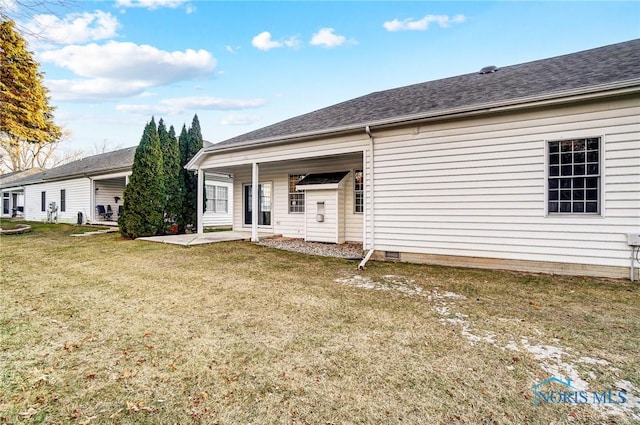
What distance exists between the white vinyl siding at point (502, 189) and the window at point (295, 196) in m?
4.34

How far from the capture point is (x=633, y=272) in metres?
5.09

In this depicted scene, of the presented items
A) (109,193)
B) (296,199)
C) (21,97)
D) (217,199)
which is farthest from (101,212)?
(296,199)

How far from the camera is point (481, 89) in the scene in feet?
23.5

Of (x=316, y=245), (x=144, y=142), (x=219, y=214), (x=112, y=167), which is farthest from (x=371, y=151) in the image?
(x=112, y=167)

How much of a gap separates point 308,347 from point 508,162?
5.45 m

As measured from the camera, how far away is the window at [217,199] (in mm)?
16766

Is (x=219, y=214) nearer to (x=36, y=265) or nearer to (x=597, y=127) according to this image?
(x=36, y=265)

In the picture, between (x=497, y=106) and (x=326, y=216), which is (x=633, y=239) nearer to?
(x=497, y=106)

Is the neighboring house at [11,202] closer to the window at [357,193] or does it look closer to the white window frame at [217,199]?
the white window frame at [217,199]

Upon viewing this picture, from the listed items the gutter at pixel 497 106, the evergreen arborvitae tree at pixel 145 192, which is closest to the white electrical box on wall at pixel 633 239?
the gutter at pixel 497 106

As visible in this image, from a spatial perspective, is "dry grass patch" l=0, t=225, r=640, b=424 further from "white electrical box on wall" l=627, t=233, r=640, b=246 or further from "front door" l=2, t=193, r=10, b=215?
"front door" l=2, t=193, r=10, b=215

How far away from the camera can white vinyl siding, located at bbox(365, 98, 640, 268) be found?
5176 mm

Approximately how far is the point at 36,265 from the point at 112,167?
1106cm

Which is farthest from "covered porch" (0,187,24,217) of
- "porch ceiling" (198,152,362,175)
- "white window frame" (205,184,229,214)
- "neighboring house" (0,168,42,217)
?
"porch ceiling" (198,152,362,175)
